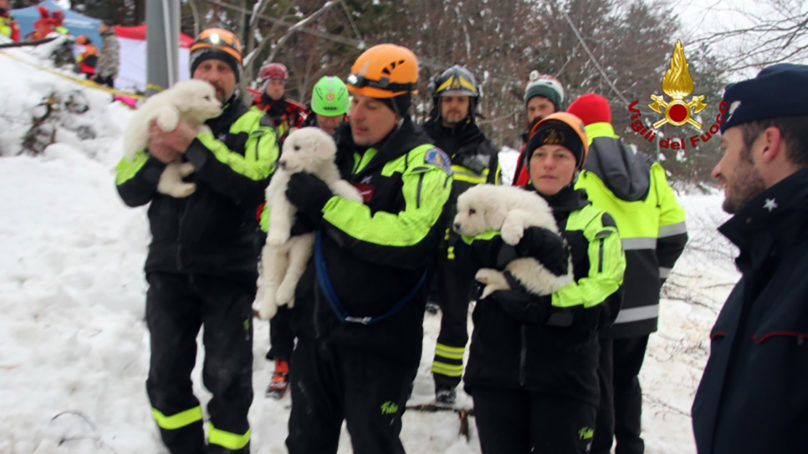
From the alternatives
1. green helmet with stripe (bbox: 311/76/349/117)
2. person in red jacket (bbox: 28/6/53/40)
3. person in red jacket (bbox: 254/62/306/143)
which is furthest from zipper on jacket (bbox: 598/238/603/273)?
person in red jacket (bbox: 28/6/53/40)

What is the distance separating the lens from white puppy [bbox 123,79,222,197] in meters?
2.72

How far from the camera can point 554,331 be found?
2.30 metres

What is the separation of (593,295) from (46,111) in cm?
755

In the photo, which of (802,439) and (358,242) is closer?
(802,439)

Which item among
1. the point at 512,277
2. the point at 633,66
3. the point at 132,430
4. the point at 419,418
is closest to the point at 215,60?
the point at 512,277

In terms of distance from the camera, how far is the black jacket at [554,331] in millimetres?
2240

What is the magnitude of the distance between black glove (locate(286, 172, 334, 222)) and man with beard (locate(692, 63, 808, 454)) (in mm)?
1497

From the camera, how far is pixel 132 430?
10.8ft

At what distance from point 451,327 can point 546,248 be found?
6.76 ft

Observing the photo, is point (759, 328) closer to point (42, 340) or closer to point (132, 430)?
point (132, 430)

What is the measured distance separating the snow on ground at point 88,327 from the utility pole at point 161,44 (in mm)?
1936

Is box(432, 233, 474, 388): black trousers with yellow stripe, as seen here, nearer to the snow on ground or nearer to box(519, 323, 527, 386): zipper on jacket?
the snow on ground

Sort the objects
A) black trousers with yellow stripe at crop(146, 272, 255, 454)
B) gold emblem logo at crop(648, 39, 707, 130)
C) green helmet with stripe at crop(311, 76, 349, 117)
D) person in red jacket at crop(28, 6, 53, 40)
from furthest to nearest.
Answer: person in red jacket at crop(28, 6, 53, 40)
green helmet with stripe at crop(311, 76, 349, 117)
gold emblem logo at crop(648, 39, 707, 130)
black trousers with yellow stripe at crop(146, 272, 255, 454)

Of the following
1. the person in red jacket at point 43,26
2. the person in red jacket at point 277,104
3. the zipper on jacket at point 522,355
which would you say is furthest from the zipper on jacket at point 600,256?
the person in red jacket at point 43,26
